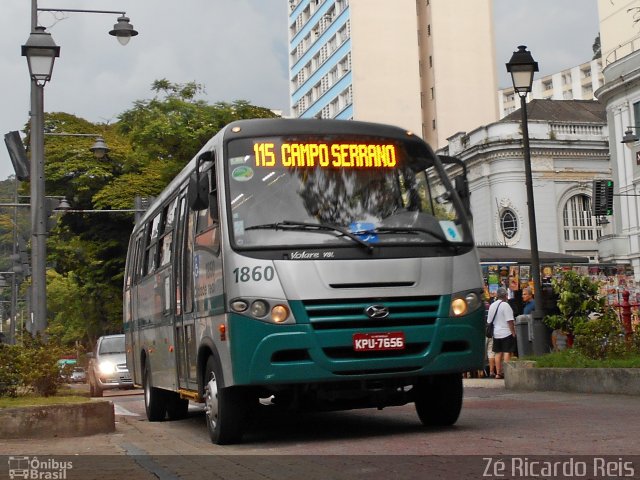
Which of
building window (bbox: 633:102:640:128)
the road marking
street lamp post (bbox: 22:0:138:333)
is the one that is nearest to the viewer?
street lamp post (bbox: 22:0:138:333)

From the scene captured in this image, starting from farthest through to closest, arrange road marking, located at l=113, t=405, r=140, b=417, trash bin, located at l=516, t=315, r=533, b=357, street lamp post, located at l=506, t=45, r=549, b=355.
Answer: trash bin, located at l=516, t=315, r=533, b=357 < street lamp post, located at l=506, t=45, r=549, b=355 < road marking, located at l=113, t=405, r=140, b=417

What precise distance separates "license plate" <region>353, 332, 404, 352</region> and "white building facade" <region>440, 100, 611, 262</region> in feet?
166

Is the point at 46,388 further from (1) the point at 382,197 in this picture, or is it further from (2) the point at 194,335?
(1) the point at 382,197

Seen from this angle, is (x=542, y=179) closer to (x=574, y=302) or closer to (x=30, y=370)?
(x=574, y=302)

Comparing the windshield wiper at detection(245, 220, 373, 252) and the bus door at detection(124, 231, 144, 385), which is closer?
the windshield wiper at detection(245, 220, 373, 252)

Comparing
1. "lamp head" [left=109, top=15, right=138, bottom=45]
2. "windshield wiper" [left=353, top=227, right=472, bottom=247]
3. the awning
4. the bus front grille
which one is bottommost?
the bus front grille

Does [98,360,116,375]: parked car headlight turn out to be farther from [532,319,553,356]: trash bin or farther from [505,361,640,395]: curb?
[505,361,640,395]: curb

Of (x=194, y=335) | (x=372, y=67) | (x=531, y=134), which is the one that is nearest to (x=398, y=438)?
(x=194, y=335)

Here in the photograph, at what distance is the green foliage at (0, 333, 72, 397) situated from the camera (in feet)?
42.6

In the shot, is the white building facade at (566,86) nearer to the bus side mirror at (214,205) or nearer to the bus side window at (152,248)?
the bus side window at (152,248)

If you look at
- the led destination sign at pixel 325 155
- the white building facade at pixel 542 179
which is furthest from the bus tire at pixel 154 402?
the white building facade at pixel 542 179

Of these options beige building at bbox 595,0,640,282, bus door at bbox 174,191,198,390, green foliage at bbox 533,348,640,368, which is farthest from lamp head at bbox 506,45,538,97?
beige building at bbox 595,0,640,282

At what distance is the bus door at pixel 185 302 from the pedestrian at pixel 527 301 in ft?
36.3

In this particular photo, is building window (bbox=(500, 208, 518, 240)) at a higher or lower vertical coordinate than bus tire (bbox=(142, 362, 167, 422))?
higher
